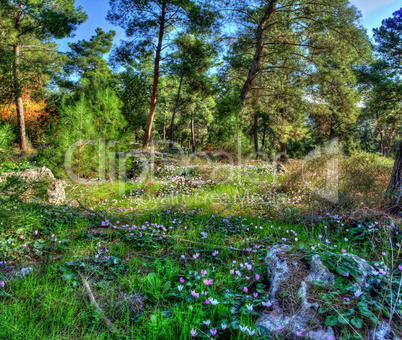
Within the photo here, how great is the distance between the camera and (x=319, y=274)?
173 centimetres

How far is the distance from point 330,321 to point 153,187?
582 cm

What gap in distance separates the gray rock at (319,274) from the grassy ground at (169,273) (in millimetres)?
53

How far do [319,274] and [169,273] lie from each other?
4.32ft

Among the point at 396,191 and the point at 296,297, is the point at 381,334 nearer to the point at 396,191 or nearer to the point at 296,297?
the point at 296,297

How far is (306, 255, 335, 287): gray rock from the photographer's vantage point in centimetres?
167

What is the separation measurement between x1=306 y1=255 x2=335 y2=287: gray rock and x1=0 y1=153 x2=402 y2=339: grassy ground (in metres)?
0.05

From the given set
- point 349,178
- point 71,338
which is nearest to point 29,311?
point 71,338

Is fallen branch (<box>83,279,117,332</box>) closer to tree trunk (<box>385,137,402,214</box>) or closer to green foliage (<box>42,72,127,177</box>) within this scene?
tree trunk (<box>385,137,402,214</box>)

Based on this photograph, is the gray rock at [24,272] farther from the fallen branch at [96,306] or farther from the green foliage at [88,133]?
the green foliage at [88,133]

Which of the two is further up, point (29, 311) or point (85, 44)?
point (85, 44)

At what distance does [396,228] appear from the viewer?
2.95m

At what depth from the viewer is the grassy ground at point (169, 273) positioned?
4.63 ft

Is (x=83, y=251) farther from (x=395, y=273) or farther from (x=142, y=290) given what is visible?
(x=395, y=273)

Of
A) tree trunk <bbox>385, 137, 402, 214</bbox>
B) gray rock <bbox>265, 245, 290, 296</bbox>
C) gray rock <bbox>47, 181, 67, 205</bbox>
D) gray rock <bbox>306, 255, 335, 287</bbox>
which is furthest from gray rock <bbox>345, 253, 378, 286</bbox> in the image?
gray rock <bbox>47, 181, 67, 205</bbox>
